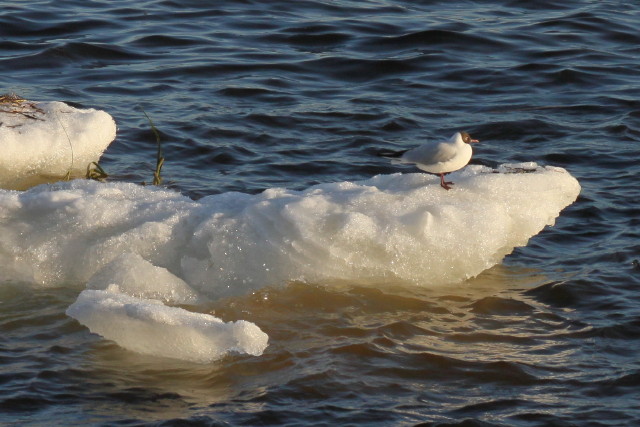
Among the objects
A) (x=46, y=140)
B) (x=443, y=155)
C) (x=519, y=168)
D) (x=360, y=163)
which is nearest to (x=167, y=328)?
(x=443, y=155)

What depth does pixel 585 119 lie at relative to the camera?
962 cm

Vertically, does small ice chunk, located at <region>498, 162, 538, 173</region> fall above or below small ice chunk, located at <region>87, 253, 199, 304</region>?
above

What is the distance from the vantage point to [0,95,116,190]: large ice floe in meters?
7.21

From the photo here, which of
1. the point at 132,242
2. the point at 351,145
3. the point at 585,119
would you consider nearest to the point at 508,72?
the point at 585,119

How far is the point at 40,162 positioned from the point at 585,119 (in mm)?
4830

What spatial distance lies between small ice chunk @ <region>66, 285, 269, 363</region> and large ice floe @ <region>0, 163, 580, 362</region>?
0.90 feet

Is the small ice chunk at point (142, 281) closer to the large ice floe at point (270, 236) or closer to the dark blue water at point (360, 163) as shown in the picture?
the large ice floe at point (270, 236)

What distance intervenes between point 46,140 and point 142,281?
2.32 meters

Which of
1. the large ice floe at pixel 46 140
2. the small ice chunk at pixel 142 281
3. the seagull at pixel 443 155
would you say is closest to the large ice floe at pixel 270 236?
the small ice chunk at pixel 142 281

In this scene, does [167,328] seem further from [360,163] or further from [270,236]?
[360,163]

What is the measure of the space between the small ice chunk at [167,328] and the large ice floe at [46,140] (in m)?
2.53

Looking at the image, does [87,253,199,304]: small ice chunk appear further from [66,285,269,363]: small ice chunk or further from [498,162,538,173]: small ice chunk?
[498,162,538,173]: small ice chunk

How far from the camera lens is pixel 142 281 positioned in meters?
5.46

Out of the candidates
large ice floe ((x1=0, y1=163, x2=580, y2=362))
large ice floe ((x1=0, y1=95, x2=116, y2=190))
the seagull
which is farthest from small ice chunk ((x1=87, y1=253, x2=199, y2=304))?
large ice floe ((x1=0, y1=95, x2=116, y2=190))
